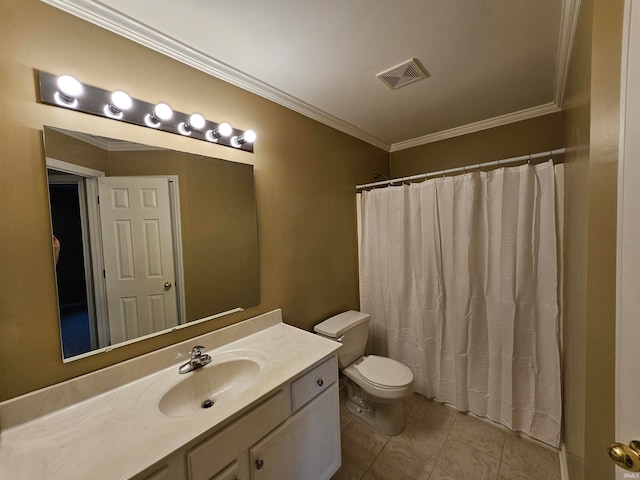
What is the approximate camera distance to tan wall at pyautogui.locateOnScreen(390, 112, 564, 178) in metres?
2.00

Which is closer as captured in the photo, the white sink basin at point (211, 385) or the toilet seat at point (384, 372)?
the white sink basin at point (211, 385)

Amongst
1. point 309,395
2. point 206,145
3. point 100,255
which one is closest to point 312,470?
point 309,395

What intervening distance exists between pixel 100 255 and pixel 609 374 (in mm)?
1769

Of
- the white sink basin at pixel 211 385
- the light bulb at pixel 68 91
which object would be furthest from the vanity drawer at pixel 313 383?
the light bulb at pixel 68 91

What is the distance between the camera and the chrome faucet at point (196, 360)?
1165mm

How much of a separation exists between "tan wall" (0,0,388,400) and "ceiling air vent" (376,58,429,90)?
62 cm

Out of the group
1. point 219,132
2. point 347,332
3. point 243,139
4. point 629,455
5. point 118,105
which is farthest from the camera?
point 347,332

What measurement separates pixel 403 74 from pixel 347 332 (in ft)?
5.89

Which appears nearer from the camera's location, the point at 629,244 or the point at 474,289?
the point at 629,244

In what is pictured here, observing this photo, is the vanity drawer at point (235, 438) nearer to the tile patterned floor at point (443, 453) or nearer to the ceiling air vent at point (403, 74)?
the tile patterned floor at point (443, 453)

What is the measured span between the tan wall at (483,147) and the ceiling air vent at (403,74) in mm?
1094

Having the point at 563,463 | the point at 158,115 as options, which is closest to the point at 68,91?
the point at 158,115

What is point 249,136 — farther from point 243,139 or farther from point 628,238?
point 628,238

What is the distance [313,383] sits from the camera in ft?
3.94
